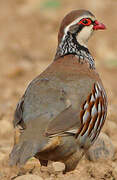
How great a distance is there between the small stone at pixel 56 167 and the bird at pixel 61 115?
0.33ft

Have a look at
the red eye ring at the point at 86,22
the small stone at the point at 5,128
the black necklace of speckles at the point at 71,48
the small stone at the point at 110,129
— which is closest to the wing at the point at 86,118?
the black necklace of speckles at the point at 71,48

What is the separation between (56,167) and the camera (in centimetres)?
522

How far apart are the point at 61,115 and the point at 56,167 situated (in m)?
0.85

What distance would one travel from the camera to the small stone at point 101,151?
222 inches

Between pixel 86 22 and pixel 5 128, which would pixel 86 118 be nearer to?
pixel 86 22

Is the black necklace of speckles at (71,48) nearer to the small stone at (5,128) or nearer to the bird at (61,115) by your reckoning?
the bird at (61,115)

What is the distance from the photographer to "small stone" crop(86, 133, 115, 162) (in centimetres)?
563

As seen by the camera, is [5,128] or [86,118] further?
[5,128]

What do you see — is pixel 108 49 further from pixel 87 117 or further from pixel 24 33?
pixel 87 117

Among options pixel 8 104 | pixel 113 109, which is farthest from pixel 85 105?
pixel 8 104

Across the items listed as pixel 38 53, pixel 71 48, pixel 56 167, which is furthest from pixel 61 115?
pixel 38 53

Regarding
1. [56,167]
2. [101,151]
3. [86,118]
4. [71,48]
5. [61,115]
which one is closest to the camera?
[61,115]

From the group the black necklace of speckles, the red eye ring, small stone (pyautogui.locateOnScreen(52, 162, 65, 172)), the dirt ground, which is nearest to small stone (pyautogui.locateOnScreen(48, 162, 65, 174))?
small stone (pyautogui.locateOnScreen(52, 162, 65, 172))

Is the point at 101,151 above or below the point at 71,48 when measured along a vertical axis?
below
